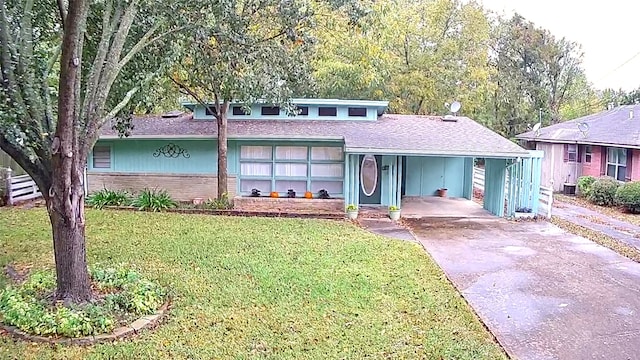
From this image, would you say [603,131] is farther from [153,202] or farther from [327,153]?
[153,202]

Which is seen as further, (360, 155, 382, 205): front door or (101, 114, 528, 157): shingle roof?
(360, 155, 382, 205): front door

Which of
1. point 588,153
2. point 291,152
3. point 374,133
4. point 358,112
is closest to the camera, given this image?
point 374,133

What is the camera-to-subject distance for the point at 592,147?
69.8 feet

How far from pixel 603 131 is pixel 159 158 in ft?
57.7

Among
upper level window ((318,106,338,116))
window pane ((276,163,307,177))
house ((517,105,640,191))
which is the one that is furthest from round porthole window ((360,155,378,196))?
house ((517,105,640,191))

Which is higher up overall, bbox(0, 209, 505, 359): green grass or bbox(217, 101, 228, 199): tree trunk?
bbox(217, 101, 228, 199): tree trunk

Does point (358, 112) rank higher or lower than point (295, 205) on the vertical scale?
higher

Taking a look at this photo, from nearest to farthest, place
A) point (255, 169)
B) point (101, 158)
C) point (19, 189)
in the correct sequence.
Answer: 1. point (19, 189)
2. point (255, 169)
3. point (101, 158)

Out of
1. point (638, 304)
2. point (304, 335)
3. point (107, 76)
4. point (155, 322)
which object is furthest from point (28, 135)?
point (638, 304)

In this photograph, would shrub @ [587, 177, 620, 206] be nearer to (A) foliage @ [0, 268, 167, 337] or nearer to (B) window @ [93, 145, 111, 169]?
Result: (A) foliage @ [0, 268, 167, 337]

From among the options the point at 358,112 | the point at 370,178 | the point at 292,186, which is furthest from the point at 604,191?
the point at 292,186

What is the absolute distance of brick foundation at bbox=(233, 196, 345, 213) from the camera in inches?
594

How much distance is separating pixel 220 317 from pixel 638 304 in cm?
593

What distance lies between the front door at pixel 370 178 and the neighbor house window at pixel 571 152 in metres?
11.0
